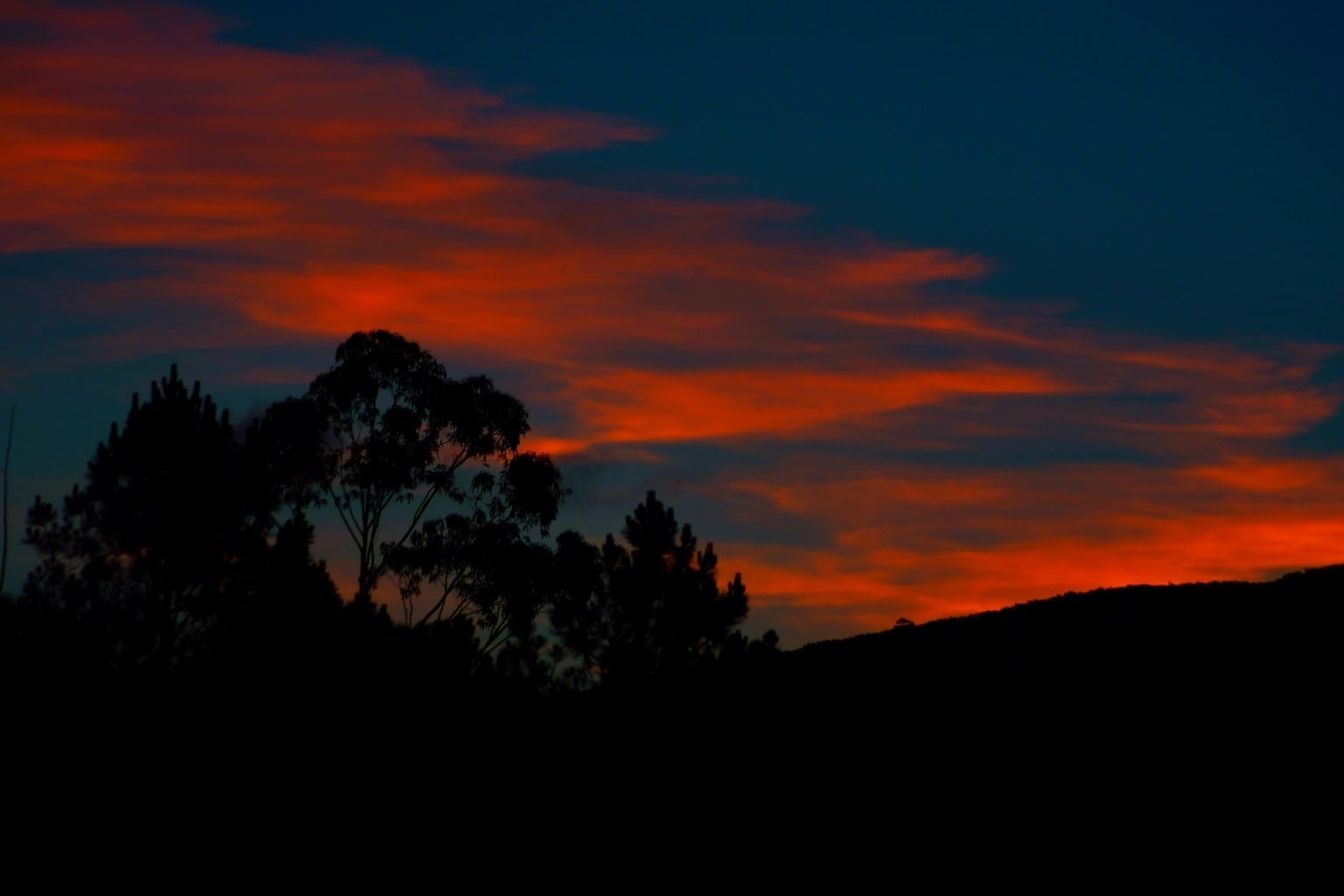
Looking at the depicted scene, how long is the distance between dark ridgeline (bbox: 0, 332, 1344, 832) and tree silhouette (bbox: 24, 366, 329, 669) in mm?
123

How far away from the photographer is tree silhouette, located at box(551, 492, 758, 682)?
201 feet

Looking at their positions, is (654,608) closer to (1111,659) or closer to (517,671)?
(517,671)

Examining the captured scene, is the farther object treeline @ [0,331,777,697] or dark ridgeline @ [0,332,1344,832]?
treeline @ [0,331,777,697]

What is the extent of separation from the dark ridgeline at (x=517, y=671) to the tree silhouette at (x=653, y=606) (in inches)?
122

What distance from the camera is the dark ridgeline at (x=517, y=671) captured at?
20094 millimetres

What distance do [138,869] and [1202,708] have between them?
1602cm

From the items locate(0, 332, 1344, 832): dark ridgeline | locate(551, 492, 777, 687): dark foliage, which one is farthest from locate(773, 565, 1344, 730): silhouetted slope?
locate(551, 492, 777, 687): dark foliage

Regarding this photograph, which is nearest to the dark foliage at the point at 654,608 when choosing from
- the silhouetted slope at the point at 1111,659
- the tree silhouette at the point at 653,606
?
the tree silhouette at the point at 653,606

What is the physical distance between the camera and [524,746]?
25.2 metres

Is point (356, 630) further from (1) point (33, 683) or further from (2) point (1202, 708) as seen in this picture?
(2) point (1202, 708)

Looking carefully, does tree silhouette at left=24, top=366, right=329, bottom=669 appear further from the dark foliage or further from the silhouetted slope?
the silhouetted slope

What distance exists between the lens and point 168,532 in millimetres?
58250

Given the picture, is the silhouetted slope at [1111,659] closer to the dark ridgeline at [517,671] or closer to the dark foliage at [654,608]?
the dark ridgeline at [517,671]

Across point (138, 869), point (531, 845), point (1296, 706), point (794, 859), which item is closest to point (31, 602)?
point (138, 869)
